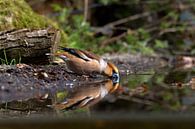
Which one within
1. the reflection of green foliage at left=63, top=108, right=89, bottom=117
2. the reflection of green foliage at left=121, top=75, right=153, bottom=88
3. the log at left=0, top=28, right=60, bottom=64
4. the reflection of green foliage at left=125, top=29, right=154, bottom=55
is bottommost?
the reflection of green foliage at left=63, top=108, right=89, bottom=117

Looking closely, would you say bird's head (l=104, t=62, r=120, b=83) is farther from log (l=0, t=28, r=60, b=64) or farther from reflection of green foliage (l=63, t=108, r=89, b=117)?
reflection of green foliage (l=63, t=108, r=89, b=117)

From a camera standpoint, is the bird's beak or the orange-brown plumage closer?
the orange-brown plumage

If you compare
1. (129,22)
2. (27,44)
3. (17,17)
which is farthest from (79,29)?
(27,44)

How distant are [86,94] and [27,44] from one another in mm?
1602

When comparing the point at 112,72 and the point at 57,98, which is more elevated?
the point at 112,72

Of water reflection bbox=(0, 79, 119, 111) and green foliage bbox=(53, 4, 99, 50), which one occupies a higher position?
green foliage bbox=(53, 4, 99, 50)

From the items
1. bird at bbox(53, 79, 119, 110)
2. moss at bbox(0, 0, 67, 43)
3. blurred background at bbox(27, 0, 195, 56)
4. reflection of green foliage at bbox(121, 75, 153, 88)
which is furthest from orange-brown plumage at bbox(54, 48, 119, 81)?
blurred background at bbox(27, 0, 195, 56)

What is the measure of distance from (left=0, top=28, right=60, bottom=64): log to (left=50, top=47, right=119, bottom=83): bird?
0.62 meters

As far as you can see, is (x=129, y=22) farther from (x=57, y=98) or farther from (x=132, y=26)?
(x=57, y=98)

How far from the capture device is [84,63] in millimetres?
6582

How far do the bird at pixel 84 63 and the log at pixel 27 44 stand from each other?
0.62 meters

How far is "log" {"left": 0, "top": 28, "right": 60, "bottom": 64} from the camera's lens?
7082 mm

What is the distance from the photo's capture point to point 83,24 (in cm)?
1241

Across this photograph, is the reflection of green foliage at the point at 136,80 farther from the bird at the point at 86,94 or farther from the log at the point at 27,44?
the log at the point at 27,44
